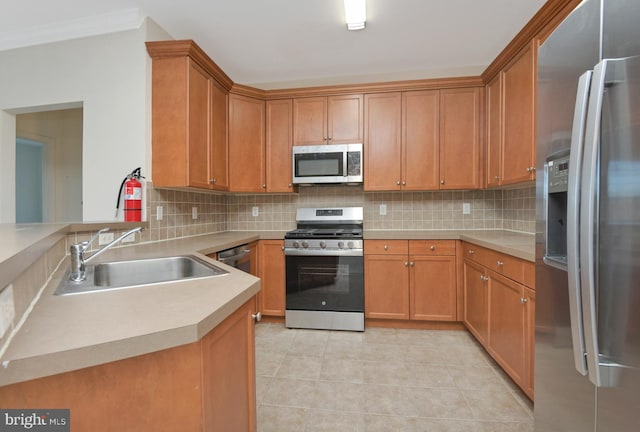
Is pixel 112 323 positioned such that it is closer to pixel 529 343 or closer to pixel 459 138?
pixel 529 343

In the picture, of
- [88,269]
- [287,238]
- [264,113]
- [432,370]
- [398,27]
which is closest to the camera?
[88,269]

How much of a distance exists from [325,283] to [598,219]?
2.13 meters

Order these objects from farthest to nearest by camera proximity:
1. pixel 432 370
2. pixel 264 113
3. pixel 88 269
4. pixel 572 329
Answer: pixel 264 113 < pixel 432 370 < pixel 88 269 < pixel 572 329

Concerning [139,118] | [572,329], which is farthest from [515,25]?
[139,118]

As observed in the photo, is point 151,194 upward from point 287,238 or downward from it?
upward

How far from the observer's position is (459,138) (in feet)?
9.36

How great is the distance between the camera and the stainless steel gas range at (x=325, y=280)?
271 centimetres

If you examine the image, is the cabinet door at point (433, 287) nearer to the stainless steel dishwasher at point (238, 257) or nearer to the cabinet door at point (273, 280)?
the cabinet door at point (273, 280)

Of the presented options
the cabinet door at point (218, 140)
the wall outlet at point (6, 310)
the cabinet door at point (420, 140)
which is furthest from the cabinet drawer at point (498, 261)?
the cabinet door at point (218, 140)

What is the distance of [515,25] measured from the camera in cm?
243

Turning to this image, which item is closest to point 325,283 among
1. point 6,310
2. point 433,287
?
point 433,287

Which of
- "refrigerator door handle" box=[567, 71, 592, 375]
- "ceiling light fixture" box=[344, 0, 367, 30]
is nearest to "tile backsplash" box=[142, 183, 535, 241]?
"ceiling light fixture" box=[344, 0, 367, 30]

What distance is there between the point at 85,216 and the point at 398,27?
2919 mm

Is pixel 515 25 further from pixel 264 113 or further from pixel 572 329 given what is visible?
pixel 572 329
